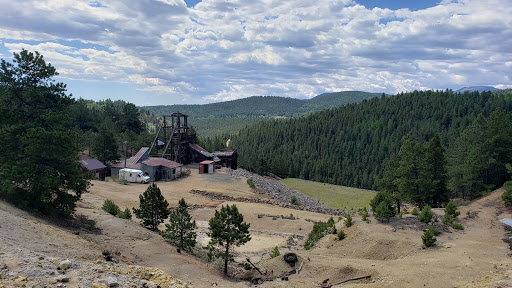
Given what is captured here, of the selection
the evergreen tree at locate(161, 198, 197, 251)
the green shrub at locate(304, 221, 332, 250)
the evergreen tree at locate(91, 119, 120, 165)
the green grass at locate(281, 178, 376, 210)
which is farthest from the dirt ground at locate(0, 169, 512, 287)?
the evergreen tree at locate(91, 119, 120, 165)

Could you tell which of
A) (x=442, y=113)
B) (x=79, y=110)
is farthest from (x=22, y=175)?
(x=442, y=113)

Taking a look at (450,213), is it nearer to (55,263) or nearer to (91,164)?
(55,263)

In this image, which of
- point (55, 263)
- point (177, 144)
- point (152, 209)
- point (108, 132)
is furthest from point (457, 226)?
point (108, 132)

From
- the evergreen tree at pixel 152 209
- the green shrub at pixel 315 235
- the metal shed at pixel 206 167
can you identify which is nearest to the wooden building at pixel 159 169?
the metal shed at pixel 206 167

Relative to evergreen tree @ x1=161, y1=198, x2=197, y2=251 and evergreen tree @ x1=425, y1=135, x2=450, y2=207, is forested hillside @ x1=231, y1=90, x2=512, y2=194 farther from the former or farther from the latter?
evergreen tree @ x1=161, y1=198, x2=197, y2=251

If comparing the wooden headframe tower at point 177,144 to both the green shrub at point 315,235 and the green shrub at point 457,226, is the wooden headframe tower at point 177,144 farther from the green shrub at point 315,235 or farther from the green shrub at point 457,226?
the green shrub at point 457,226

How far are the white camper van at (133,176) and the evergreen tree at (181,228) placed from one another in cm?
2868

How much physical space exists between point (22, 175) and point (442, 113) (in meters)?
149

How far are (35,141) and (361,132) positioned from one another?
440 ft

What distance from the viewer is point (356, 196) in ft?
188

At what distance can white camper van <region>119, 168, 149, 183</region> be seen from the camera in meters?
46.6

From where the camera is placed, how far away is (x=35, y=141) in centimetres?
1875

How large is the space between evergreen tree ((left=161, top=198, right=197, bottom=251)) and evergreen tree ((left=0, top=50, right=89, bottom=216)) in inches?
242

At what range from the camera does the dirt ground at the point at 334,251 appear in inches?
563
